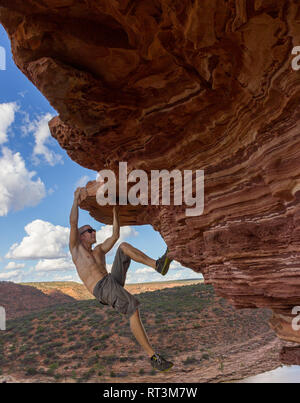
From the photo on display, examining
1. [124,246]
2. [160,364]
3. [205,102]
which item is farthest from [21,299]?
[205,102]

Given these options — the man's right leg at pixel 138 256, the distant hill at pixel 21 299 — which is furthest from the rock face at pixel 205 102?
the distant hill at pixel 21 299

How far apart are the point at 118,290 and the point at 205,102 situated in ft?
11.5

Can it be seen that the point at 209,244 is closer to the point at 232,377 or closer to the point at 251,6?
the point at 251,6

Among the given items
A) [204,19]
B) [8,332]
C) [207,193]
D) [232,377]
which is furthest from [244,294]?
[8,332]

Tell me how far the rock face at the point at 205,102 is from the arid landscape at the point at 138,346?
35.5 ft

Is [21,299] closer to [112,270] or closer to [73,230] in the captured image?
[112,270]

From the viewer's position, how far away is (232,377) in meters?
12.6

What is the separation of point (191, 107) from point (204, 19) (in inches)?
59.7

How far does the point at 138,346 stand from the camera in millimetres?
18203

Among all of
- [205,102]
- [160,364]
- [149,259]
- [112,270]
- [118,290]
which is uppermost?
[205,102]

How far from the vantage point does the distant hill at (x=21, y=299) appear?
36625 millimetres

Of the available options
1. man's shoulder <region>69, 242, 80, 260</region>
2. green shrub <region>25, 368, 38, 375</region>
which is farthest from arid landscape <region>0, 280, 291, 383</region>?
man's shoulder <region>69, 242, 80, 260</region>
